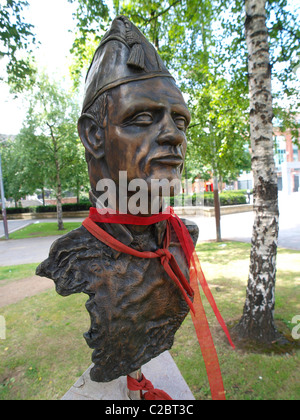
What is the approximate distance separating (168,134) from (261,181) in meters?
2.25

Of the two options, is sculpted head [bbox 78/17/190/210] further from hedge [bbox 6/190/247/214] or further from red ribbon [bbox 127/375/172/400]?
hedge [bbox 6/190/247/214]

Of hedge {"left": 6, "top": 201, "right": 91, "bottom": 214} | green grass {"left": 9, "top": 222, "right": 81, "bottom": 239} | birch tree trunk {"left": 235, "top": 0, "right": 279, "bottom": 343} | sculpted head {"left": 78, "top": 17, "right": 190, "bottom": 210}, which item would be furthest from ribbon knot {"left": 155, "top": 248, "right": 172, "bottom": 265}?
hedge {"left": 6, "top": 201, "right": 91, "bottom": 214}

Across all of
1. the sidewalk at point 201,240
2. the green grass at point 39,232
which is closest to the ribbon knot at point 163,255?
the sidewalk at point 201,240

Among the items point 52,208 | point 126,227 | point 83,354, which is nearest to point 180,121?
point 126,227

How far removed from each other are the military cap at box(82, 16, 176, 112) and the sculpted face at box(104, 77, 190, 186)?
2.4 inches

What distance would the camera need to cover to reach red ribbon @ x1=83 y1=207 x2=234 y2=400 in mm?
1541

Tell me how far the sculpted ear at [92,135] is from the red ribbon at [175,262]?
34cm

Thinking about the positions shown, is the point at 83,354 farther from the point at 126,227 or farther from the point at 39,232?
the point at 39,232

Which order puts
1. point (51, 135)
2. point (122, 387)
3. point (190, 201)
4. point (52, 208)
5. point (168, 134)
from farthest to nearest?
point (52, 208) < point (190, 201) < point (51, 135) < point (122, 387) < point (168, 134)

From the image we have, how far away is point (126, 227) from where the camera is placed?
160 centimetres

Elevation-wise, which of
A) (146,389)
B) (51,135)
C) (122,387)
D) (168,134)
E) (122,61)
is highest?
(51,135)

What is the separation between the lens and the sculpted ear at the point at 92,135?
1475 mm
